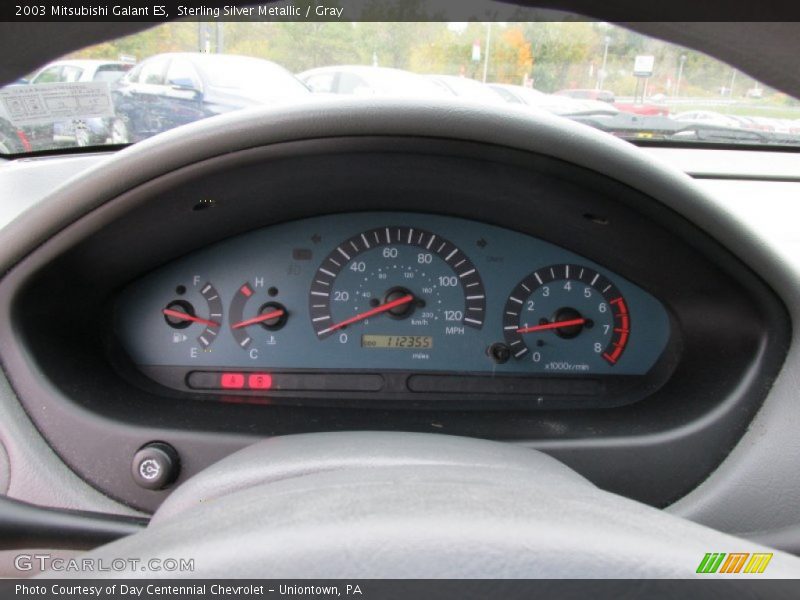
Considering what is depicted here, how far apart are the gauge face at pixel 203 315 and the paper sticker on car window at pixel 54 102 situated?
657 millimetres

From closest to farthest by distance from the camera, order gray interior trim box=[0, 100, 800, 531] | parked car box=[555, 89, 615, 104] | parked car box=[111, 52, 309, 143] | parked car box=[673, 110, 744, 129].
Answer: gray interior trim box=[0, 100, 800, 531]
parked car box=[111, 52, 309, 143]
parked car box=[555, 89, 615, 104]
parked car box=[673, 110, 744, 129]

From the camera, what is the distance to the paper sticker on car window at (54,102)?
2236 millimetres

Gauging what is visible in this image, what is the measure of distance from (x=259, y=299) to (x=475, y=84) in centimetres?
107

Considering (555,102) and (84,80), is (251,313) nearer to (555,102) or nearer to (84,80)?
(84,80)

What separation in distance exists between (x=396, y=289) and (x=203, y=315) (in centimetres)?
62

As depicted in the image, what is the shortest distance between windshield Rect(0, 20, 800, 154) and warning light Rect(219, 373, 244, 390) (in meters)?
0.83

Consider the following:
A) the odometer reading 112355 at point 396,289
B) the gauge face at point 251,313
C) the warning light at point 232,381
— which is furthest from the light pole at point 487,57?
the warning light at point 232,381

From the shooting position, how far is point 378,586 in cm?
80

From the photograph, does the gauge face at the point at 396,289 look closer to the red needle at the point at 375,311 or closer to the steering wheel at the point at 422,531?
the red needle at the point at 375,311

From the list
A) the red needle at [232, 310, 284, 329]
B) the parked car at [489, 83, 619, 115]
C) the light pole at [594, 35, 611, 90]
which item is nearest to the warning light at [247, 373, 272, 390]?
the red needle at [232, 310, 284, 329]

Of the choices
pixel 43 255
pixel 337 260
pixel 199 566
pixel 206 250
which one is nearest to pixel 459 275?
pixel 337 260

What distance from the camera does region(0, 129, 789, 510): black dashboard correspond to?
6.23 ft

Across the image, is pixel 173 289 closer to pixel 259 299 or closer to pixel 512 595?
pixel 259 299

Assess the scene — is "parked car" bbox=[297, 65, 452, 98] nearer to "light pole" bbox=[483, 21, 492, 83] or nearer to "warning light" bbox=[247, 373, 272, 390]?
"light pole" bbox=[483, 21, 492, 83]
